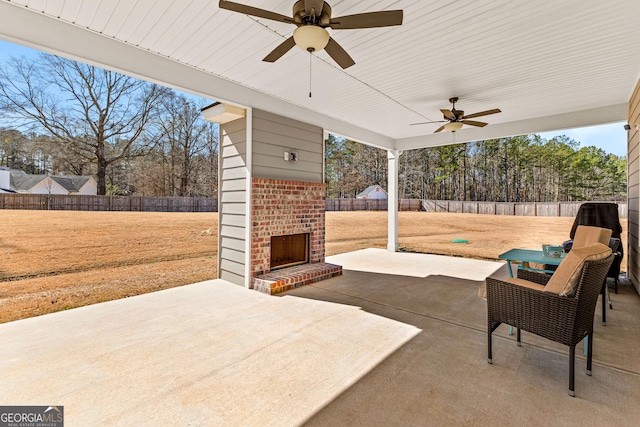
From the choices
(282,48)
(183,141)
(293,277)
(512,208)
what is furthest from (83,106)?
(512,208)

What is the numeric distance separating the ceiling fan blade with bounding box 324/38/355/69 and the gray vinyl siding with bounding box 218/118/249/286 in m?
2.19

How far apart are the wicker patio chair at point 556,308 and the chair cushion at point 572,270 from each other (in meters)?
0.01

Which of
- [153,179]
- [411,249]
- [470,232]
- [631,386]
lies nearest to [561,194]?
[470,232]

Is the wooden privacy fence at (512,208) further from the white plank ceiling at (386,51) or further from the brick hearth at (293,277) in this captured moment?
the brick hearth at (293,277)

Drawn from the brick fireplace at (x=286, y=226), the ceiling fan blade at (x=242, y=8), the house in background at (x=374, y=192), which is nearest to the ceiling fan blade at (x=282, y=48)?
the ceiling fan blade at (x=242, y=8)

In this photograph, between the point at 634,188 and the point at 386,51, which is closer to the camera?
the point at 386,51

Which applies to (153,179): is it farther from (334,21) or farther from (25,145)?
(334,21)

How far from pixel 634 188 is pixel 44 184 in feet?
40.1

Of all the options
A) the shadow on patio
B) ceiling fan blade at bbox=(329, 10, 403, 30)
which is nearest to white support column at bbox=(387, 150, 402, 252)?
the shadow on patio

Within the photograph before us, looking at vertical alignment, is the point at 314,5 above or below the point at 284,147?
above

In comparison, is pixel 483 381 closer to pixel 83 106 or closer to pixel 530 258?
pixel 530 258

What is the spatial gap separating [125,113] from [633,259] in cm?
1119

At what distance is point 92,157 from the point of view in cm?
752

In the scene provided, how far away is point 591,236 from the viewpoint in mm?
3096
